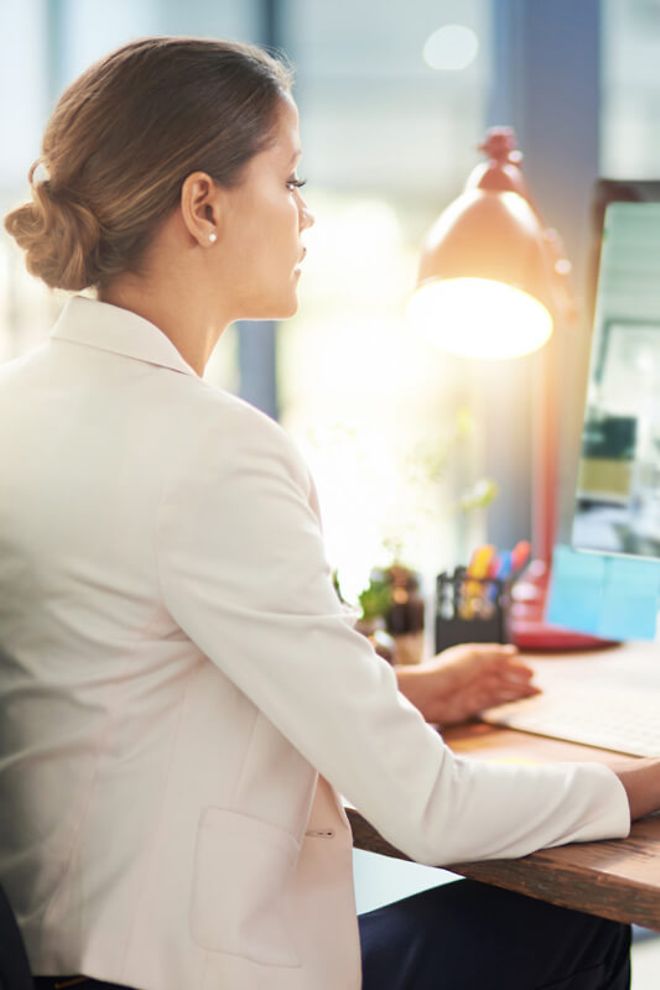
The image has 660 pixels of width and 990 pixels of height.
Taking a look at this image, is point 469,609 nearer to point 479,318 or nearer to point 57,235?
point 479,318

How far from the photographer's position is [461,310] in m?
1.57

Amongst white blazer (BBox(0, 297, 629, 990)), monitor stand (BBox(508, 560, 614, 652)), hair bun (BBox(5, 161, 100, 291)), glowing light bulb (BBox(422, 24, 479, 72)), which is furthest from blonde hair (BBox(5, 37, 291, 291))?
glowing light bulb (BBox(422, 24, 479, 72))

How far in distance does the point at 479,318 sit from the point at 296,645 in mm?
865

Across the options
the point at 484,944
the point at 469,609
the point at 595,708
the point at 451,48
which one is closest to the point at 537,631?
the point at 469,609

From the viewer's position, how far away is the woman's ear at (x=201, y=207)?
941 mm

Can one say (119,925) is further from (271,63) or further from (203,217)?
(271,63)

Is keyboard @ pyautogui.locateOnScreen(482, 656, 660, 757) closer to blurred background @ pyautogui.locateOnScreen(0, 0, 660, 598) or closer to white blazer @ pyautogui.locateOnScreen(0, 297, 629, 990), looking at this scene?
white blazer @ pyautogui.locateOnScreen(0, 297, 629, 990)

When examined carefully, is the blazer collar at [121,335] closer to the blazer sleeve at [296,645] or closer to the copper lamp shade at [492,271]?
the blazer sleeve at [296,645]

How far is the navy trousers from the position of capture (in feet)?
3.32

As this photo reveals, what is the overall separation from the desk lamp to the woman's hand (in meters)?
0.24

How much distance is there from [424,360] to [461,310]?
1.22 meters

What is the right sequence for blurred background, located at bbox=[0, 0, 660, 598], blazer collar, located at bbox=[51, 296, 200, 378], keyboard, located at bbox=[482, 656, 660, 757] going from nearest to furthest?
blazer collar, located at bbox=[51, 296, 200, 378]
keyboard, located at bbox=[482, 656, 660, 757]
blurred background, located at bbox=[0, 0, 660, 598]

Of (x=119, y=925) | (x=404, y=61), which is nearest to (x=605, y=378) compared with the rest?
(x=119, y=925)

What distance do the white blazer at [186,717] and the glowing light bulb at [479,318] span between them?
732 millimetres
